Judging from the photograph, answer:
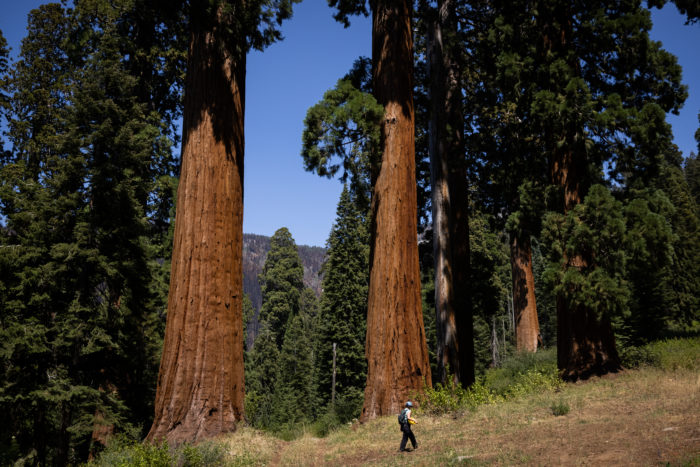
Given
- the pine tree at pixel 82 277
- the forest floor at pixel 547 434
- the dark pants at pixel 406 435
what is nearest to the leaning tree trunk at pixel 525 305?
the forest floor at pixel 547 434

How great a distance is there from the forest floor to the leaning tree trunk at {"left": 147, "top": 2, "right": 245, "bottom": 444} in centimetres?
86

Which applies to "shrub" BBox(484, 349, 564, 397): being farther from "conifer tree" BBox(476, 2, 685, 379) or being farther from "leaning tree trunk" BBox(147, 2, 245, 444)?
"leaning tree trunk" BBox(147, 2, 245, 444)

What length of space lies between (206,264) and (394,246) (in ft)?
12.3

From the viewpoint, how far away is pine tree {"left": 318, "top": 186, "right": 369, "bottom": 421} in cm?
3334

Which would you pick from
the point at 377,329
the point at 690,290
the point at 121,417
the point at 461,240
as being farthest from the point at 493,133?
the point at 690,290

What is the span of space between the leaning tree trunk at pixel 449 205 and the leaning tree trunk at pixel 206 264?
6.62m

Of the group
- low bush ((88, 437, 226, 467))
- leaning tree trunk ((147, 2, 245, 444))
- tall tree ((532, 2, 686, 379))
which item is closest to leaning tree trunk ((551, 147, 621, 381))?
Result: tall tree ((532, 2, 686, 379))

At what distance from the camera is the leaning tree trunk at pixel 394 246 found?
8.67 meters

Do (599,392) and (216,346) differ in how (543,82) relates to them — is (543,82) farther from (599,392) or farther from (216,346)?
(216,346)

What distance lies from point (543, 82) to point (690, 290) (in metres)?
32.9

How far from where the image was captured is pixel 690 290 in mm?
34000

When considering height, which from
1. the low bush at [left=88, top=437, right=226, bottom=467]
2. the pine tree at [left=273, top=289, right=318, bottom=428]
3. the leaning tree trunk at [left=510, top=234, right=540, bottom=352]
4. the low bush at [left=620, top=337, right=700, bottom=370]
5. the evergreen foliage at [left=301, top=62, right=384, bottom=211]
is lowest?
the pine tree at [left=273, top=289, right=318, bottom=428]

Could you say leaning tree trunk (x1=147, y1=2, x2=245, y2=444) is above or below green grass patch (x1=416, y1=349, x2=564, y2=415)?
above

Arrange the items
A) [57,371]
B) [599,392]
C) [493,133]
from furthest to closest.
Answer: [493,133] → [57,371] → [599,392]
